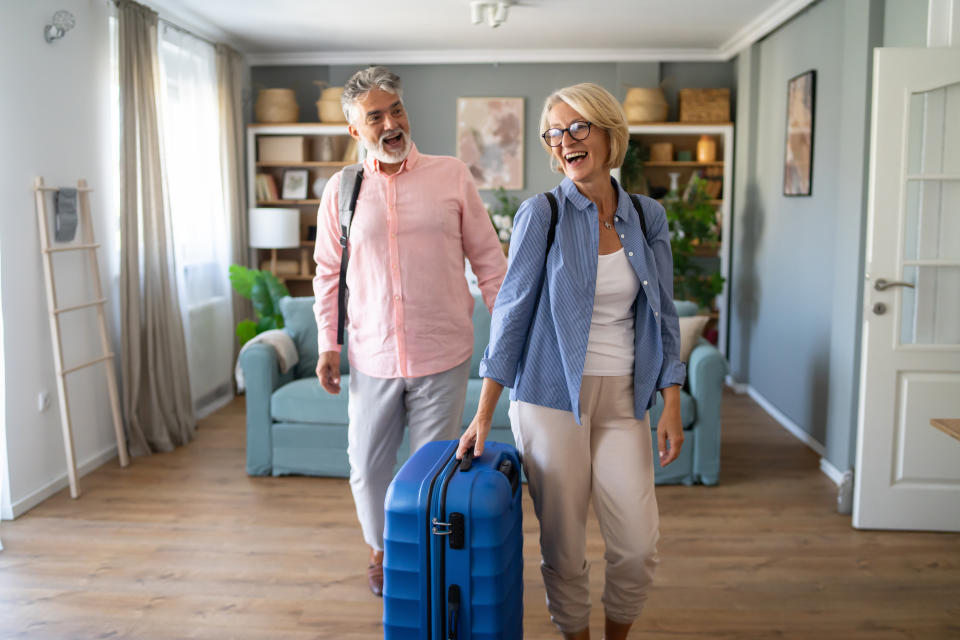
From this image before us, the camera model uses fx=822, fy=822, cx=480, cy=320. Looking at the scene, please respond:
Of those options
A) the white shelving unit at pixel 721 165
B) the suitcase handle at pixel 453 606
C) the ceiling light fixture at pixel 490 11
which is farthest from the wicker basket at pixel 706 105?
the suitcase handle at pixel 453 606

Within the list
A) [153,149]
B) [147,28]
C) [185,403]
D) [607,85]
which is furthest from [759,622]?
[607,85]

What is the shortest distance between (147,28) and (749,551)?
Result: 406 cm

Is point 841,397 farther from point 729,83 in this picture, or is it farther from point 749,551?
point 729,83

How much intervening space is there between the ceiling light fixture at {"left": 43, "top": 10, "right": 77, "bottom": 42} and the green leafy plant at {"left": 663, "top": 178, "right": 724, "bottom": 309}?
3799 mm

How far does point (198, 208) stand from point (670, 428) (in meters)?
4.31

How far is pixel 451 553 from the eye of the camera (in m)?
1.75

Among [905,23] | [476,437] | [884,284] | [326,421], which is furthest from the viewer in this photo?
[326,421]

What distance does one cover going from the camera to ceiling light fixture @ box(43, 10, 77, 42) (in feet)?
12.3

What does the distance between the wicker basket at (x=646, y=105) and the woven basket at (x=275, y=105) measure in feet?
8.61

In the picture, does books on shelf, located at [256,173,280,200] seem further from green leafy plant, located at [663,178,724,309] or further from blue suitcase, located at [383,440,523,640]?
blue suitcase, located at [383,440,523,640]

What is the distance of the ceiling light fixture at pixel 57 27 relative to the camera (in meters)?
3.73

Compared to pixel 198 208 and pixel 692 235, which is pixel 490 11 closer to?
pixel 692 235

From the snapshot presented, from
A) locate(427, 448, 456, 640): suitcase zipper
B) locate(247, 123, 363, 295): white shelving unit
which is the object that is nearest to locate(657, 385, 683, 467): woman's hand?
locate(427, 448, 456, 640): suitcase zipper

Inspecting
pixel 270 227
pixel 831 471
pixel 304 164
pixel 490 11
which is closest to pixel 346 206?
pixel 831 471
